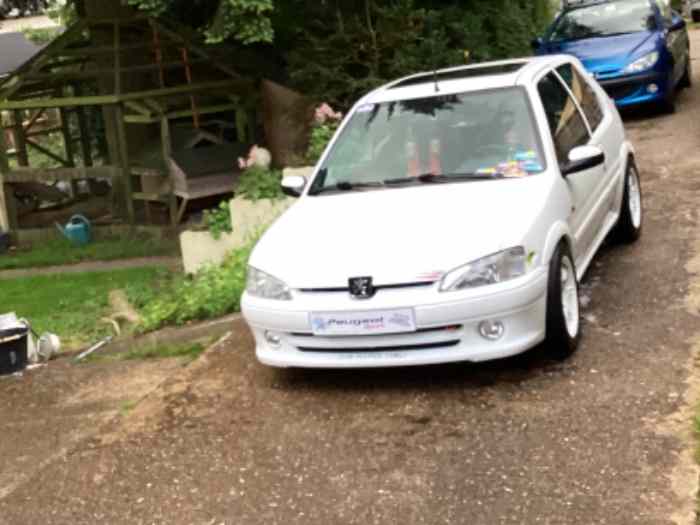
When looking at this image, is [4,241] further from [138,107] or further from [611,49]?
[611,49]

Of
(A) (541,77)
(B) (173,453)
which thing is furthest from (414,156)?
(B) (173,453)

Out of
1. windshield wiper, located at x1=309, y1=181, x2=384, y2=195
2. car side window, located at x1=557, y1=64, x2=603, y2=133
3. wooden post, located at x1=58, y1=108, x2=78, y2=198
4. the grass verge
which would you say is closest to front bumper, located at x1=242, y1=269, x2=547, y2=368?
windshield wiper, located at x1=309, y1=181, x2=384, y2=195

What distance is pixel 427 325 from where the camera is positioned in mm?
5039

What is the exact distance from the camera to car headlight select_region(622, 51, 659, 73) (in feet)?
44.0

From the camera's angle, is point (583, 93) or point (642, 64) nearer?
point (583, 93)

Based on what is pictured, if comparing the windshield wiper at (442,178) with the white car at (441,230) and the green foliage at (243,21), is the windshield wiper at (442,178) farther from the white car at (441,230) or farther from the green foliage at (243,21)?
the green foliage at (243,21)

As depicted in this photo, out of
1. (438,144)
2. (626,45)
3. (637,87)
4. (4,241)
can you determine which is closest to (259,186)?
(438,144)

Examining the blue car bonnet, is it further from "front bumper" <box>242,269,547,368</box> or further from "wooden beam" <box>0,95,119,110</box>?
"front bumper" <box>242,269,547,368</box>

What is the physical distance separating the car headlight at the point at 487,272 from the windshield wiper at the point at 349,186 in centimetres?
131

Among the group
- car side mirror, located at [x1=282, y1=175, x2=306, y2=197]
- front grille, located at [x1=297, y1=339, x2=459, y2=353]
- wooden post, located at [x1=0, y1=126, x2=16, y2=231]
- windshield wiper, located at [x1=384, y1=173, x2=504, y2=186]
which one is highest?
windshield wiper, located at [x1=384, y1=173, x2=504, y2=186]

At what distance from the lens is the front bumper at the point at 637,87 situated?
44.3ft

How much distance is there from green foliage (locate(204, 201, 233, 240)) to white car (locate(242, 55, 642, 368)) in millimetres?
4048

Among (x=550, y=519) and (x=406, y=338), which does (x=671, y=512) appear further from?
(x=406, y=338)

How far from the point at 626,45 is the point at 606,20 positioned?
3.20 ft
